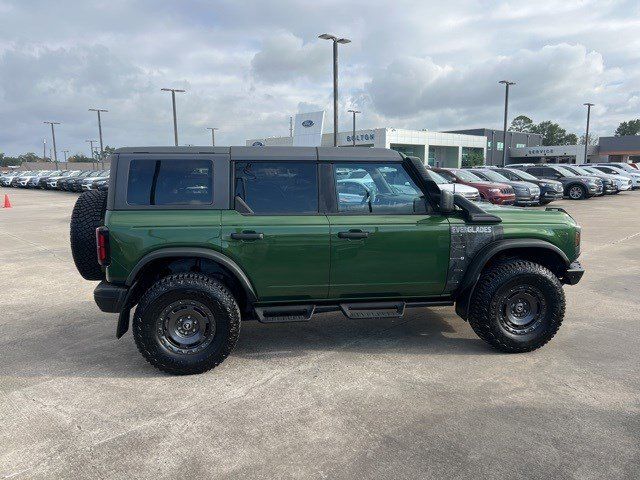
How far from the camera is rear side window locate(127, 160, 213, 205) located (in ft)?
13.0

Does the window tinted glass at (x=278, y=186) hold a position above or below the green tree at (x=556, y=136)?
below

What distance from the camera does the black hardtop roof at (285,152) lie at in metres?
4.04

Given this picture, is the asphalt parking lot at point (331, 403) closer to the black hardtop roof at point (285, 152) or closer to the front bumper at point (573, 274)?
the front bumper at point (573, 274)

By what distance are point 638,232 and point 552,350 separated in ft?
29.9

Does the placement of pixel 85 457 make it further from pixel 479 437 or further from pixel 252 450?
pixel 479 437

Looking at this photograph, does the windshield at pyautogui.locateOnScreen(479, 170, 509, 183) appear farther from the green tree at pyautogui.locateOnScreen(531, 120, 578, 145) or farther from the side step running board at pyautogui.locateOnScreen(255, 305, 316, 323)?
the green tree at pyautogui.locateOnScreen(531, 120, 578, 145)

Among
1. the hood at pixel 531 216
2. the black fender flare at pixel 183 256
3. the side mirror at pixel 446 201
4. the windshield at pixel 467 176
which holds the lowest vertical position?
the black fender flare at pixel 183 256

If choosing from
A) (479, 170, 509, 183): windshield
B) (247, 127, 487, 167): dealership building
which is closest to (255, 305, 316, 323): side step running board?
(479, 170, 509, 183): windshield

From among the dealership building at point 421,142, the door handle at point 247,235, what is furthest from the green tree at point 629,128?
the door handle at point 247,235

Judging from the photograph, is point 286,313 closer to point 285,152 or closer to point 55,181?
point 285,152

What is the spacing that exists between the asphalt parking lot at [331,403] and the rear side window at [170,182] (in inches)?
57.5

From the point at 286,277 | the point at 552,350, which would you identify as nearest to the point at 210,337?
the point at 286,277

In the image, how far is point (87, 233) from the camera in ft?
13.6

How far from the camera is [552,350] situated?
4.43 meters
